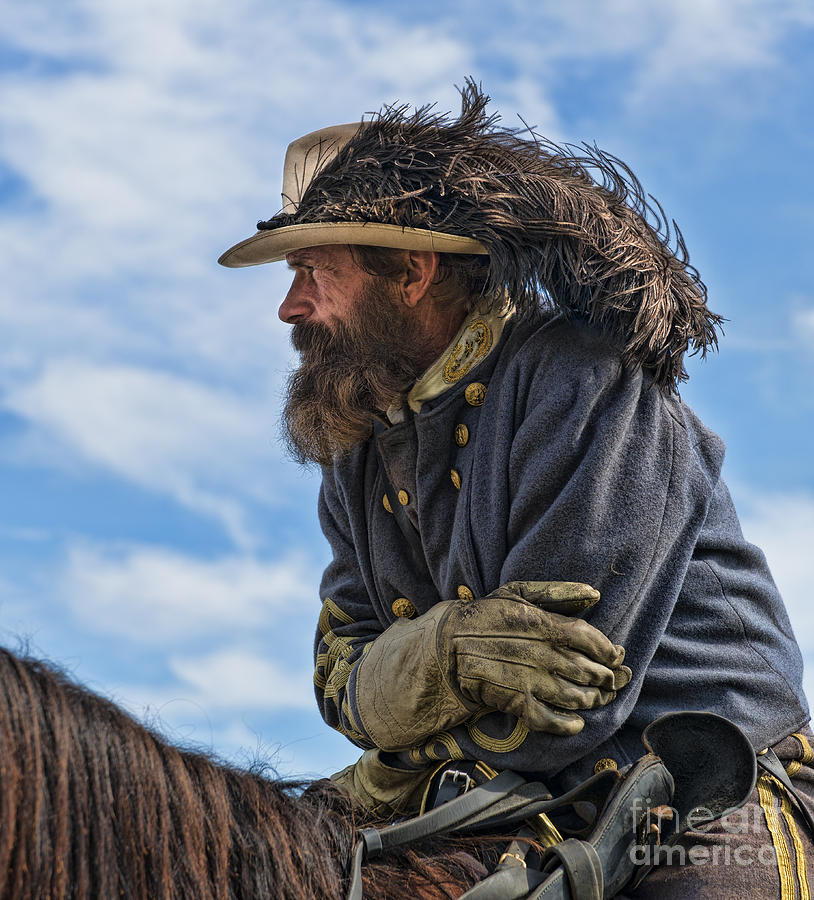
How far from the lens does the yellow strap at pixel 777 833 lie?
311 cm

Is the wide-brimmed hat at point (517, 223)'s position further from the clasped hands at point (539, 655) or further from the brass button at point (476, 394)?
the clasped hands at point (539, 655)

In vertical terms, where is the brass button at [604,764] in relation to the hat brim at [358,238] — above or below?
below

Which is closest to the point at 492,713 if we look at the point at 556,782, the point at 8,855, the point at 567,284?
the point at 556,782

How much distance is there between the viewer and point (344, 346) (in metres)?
3.92

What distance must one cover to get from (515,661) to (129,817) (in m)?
1.22

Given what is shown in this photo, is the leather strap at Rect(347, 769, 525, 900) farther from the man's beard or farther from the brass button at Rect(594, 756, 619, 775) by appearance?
the man's beard

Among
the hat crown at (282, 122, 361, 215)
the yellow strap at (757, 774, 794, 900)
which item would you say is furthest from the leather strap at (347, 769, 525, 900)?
the hat crown at (282, 122, 361, 215)

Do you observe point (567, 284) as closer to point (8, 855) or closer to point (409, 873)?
point (409, 873)

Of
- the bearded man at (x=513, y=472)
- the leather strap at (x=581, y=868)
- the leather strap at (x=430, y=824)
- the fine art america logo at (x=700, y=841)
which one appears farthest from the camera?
the bearded man at (x=513, y=472)

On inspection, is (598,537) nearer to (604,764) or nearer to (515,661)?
(515,661)

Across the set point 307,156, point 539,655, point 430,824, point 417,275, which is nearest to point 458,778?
point 430,824

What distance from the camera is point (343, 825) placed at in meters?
2.73

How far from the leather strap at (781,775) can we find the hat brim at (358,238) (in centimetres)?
177

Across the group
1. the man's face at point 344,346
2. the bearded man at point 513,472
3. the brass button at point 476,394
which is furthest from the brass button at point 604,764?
the man's face at point 344,346
